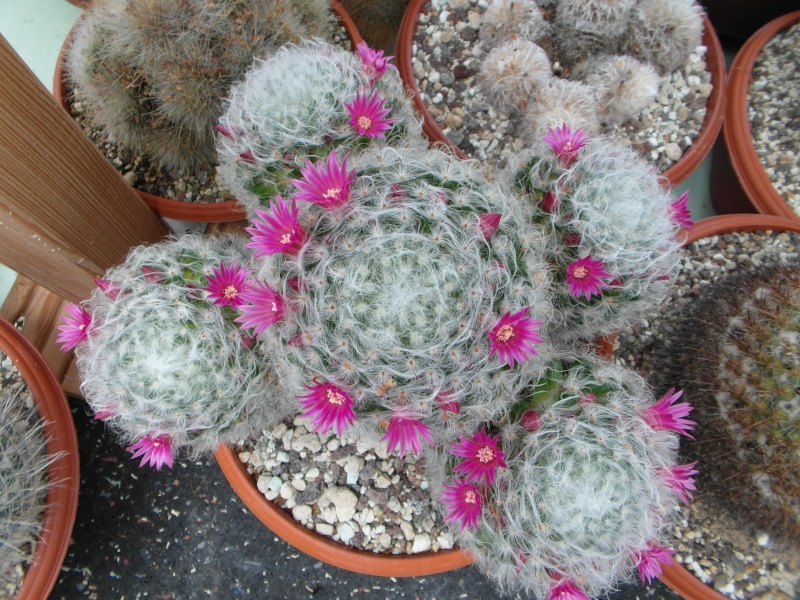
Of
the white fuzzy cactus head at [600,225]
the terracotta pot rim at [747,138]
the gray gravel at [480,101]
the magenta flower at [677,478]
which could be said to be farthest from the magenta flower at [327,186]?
the terracotta pot rim at [747,138]

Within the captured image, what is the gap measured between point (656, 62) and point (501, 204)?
3.13 feet

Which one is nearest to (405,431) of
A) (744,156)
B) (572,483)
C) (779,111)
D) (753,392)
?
(572,483)

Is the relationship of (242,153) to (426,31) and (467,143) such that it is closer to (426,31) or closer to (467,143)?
(467,143)

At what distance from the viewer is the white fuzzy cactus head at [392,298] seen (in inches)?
29.8

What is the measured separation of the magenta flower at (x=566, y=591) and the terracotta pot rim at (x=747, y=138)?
3.85ft

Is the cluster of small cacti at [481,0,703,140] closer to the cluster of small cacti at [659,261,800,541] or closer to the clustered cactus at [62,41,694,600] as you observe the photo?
the clustered cactus at [62,41,694,600]

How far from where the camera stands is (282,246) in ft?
2.54

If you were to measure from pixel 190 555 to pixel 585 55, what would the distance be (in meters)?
1.67

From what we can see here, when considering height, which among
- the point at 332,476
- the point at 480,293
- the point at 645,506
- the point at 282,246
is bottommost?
the point at 332,476

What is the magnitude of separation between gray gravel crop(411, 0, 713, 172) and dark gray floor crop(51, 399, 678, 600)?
112 centimetres

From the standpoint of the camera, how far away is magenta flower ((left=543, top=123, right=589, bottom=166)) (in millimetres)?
993

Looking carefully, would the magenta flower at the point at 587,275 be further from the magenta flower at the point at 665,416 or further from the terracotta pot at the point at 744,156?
the terracotta pot at the point at 744,156

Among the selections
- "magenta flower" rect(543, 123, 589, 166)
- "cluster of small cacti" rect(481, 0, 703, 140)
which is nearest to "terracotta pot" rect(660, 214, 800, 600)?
"cluster of small cacti" rect(481, 0, 703, 140)

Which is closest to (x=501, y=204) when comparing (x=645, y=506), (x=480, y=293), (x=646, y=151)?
(x=480, y=293)
